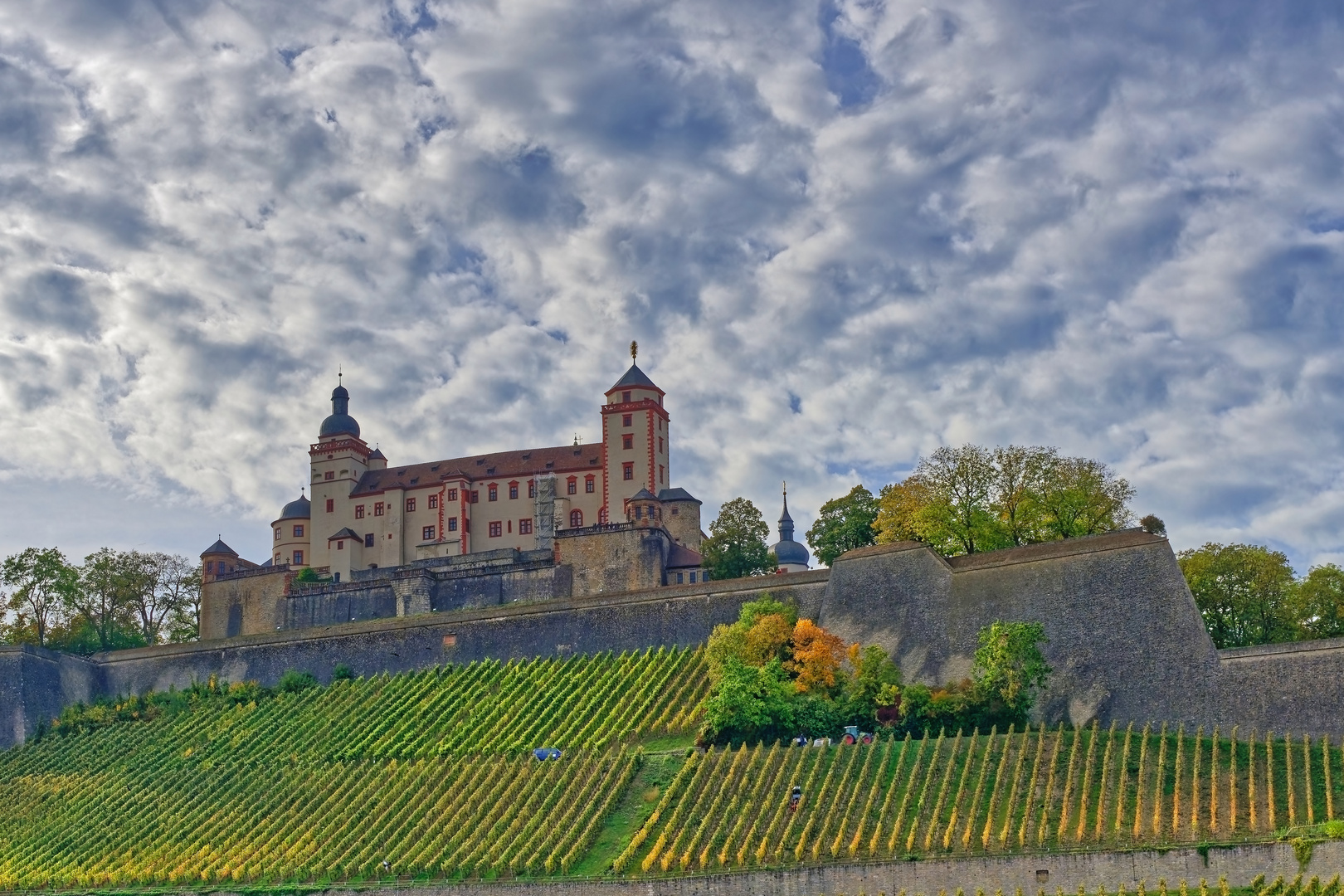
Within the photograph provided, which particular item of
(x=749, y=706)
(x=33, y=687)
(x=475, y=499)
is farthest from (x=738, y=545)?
(x=33, y=687)

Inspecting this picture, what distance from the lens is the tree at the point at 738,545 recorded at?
64.1m

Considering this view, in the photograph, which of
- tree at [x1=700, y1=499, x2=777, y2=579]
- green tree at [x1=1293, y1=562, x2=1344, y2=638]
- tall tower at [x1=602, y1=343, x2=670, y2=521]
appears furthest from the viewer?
tall tower at [x1=602, y1=343, x2=670, y2=521]

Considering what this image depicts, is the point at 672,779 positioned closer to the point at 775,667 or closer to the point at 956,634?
the point at 775,667

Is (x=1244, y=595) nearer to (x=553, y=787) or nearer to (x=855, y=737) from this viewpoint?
(x=855, y=737)

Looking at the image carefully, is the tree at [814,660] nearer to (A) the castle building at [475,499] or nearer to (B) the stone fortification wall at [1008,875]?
(B) the stone fortification wall at [1008,875]

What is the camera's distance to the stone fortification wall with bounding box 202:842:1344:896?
32625 mm

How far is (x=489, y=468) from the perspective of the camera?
252ft

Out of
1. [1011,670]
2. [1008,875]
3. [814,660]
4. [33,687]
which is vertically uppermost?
[814,660]

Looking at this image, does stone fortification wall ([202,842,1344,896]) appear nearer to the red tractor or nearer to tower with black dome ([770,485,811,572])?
the red tractor

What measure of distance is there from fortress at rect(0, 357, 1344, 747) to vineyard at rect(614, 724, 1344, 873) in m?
2.40

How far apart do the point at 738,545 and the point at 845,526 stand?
4.45 meters

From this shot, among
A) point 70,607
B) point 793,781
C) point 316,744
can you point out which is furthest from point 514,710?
point 70,607

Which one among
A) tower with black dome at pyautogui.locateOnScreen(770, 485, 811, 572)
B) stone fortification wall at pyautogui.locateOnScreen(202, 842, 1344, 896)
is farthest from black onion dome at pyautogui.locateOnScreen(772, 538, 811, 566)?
stone fortification wall at pyautogui.locateOnScreen(202, 842, 1344, 896)

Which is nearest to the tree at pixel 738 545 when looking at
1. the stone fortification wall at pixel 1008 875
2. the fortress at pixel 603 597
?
the fortress at pixel 603 597
